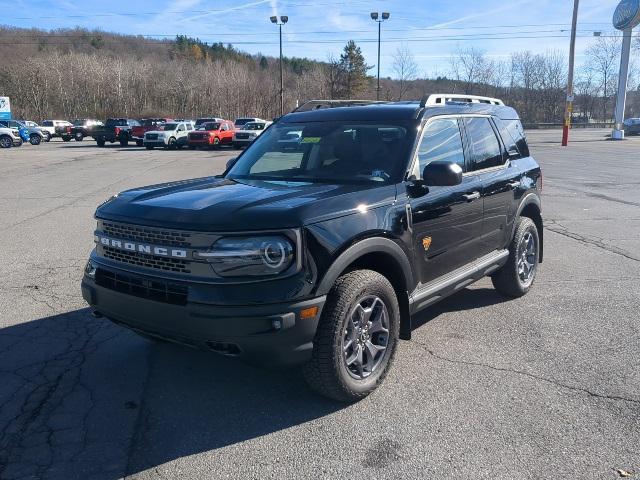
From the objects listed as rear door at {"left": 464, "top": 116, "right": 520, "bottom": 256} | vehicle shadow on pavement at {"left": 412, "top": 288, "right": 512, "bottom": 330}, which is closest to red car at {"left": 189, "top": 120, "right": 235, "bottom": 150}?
vehicle shadow on pavement at {"left": 412, "top": 288, "right": 512, "bottom": 330}

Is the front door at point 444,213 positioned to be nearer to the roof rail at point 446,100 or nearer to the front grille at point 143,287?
the roof rail at point 446,100

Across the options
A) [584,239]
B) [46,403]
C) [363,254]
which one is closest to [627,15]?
[584,239]

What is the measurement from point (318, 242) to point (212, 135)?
1367 inches

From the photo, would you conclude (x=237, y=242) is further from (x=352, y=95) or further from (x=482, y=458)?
(x=352, y=95)

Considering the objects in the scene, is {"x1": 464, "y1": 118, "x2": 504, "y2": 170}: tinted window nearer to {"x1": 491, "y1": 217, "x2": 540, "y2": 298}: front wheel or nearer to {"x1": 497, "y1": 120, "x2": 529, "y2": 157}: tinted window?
{"x1": 497, "y1": 120, "x2": 529, "y2": 157}: tinted window

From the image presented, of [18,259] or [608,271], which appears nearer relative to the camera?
[608,271]

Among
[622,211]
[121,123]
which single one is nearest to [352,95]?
[121,123]

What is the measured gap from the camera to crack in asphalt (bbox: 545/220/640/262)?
307 inches

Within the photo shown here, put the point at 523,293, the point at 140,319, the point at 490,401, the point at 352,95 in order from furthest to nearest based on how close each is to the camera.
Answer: the point at 352,95 < the point at 523,293 < the point at 490,401 < the point at 140,319

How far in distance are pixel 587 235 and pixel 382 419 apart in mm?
6963

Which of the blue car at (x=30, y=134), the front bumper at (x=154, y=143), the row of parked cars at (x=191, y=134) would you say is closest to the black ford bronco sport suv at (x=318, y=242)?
the row of parked cars at (x=191, y=134)

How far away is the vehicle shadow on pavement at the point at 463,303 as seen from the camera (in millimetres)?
5314

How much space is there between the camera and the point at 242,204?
3.42 metres

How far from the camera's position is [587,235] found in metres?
9.07
